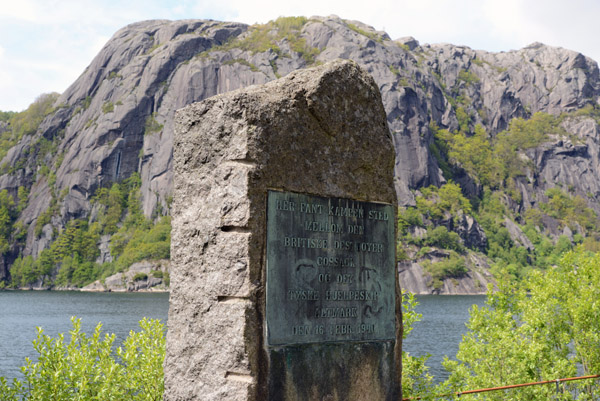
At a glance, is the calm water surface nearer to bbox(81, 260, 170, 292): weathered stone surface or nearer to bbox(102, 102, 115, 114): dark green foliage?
bbox(81, 260, 170, 292): weathered stone surface

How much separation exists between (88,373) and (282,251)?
3387 mm

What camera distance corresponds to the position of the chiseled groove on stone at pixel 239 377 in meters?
5.15

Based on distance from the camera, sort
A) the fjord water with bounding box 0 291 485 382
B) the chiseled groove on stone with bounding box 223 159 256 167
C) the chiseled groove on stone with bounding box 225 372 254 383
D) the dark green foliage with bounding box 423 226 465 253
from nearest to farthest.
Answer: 1. the chiseled groove on stone with bounding box 225 372 254 383
2. the chiseled groove on stone with bounding box 223 159 256 167
3. the fjord water with bounding box 0 291 485 382
4. the dark green foliage with bounding box 423 226 465 253

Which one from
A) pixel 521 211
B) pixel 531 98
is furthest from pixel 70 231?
pixel 531 98

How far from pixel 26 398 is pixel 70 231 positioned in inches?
5355

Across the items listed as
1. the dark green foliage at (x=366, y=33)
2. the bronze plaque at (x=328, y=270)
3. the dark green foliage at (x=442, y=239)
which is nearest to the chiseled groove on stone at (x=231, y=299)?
the bronze plaque at (x=328, y=270)

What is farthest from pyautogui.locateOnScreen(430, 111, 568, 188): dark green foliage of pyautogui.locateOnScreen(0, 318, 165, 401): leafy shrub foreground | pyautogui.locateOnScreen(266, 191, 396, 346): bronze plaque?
pyautogui.locateOnScreen(266, 191, 396, 346): bronze plaque

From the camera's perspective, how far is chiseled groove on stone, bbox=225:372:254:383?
5148 millimetres

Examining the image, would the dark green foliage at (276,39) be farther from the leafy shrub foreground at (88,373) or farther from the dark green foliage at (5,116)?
the leafy shrub foreground at (88,373)

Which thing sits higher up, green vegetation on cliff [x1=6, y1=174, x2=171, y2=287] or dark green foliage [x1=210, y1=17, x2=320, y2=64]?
dark green foliage [x1=210, y1=17, x2=320, y2=64]

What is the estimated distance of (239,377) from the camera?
17.1 ft

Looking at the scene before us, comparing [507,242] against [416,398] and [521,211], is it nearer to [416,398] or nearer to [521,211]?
[521,211]

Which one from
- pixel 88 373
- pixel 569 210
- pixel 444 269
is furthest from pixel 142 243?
pixel 88 373

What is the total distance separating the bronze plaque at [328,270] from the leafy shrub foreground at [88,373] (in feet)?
9.40
